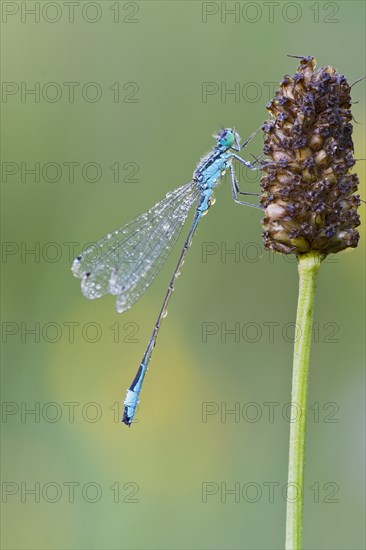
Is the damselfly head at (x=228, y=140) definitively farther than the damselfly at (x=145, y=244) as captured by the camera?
No

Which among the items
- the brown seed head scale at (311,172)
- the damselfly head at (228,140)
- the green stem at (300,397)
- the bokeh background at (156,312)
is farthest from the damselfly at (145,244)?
the green stem at (300,397)

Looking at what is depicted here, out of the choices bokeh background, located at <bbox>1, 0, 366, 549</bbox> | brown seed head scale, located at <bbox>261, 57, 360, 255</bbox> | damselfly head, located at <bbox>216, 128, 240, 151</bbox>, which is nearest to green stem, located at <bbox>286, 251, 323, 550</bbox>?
brown seed head scale, located at <bbox>261, 57, 360, 255</bbox>

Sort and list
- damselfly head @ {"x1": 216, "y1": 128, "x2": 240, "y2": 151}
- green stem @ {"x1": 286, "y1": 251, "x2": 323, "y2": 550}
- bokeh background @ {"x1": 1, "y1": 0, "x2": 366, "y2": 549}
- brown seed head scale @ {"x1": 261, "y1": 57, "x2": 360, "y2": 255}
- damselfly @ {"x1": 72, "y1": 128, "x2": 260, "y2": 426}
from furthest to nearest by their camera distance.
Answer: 1. bokeh background @ {"x1": 1, "y1": 0, "x2": 366, "y2": 549}
2. damselfly @ {"x1": 72, "y1": 128, "x2": 260, "y2": 426}
3. damselfly head @ {"x1": 216, "y1": 128, "x2": 240, "y2": 151}
4. brown seed head scale @ {"x1": 261, "y1": 57, "x2": 360, "y2": 255}
5. green stem @ {"x1": 286, "y1": 251, "x2": 323, "y2": 550}

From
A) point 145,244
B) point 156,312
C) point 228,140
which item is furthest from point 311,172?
point 156,312

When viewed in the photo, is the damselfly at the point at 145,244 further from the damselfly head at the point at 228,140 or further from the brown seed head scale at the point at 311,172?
the brown seed head scale at the point at 311,172

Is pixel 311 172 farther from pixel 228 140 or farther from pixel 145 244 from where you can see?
pixel 145 244

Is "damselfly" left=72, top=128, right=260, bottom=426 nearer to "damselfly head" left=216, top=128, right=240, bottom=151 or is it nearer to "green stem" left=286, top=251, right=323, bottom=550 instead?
"damselfly head" left=216, top=128, right=240, bottom=151
